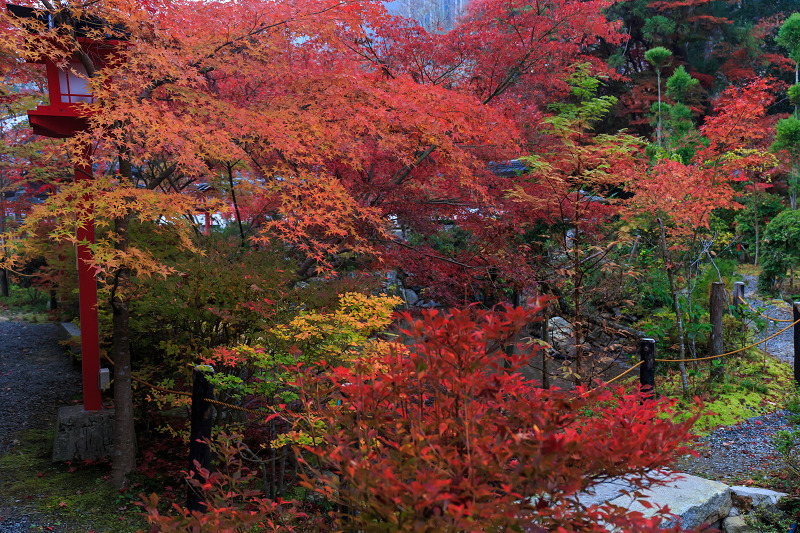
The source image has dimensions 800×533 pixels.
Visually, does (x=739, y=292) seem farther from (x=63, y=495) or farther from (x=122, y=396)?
(x=63, y=495)

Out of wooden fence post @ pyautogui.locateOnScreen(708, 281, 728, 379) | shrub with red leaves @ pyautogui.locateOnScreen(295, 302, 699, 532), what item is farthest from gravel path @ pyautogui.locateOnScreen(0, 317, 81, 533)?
wooden fence post @ pyautogui.locateOnScreen(708, 281, 728, 379)

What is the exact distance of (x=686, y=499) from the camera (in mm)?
3484

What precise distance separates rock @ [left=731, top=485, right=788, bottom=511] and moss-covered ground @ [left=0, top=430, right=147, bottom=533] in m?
4.34

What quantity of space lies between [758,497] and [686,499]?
2.24 ft

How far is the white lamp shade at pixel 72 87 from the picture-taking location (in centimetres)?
502

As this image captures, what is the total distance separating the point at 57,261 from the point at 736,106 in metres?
9.80

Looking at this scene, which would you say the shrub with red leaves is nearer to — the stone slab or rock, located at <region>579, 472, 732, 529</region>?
rock, located at <region>579, 472, 732, 529</region>

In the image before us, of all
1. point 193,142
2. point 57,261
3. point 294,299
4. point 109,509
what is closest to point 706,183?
point 294,299

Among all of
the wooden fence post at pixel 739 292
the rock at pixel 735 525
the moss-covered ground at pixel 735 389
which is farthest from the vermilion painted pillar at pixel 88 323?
the wooden fence post at pixel 739 292

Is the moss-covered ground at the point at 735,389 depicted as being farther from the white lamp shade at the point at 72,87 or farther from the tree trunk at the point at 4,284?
the tree trunk at the point at 4,284

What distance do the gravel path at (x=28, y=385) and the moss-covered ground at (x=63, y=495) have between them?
10 centimetres

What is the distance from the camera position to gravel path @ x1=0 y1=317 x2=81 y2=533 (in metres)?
4.43

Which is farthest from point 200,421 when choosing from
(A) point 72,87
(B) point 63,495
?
(A) point 72,87

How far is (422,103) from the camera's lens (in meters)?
5.41
